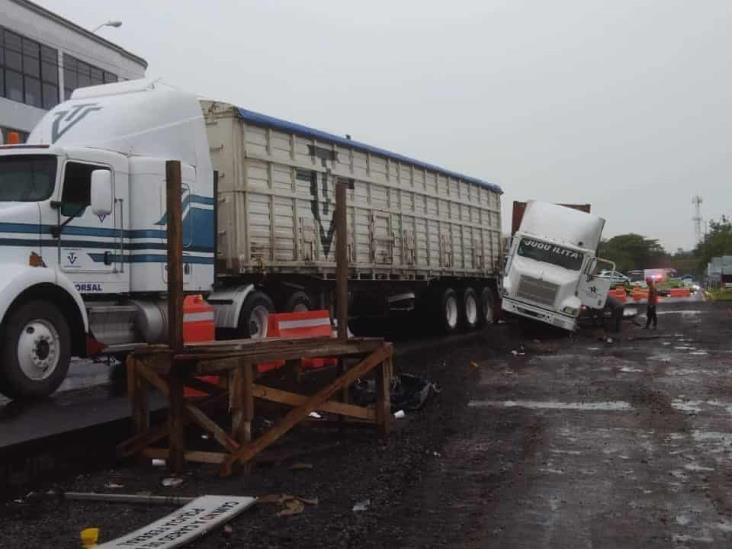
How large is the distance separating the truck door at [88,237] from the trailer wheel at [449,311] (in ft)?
36.2

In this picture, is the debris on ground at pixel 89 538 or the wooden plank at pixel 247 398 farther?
the wooden plank at pixel 247 398

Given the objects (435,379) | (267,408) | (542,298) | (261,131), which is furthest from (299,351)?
(542,298)

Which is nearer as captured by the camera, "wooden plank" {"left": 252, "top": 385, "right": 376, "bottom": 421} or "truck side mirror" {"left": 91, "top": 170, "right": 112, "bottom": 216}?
"wooden plank" {"left": 252, "top": 385, "right": 376, "bottom": 421}

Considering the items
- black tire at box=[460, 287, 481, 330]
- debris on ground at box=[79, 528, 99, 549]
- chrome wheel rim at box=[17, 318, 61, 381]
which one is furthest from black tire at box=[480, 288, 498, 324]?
debris on ground at box=[79, 528, 99, 549]

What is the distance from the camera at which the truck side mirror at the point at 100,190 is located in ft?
29.8

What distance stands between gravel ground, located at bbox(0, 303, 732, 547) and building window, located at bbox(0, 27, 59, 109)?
84.6 feet

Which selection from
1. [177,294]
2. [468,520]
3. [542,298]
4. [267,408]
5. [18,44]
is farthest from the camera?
[18,44]

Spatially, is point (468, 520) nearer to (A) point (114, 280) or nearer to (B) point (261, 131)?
(A) point (114, 280)

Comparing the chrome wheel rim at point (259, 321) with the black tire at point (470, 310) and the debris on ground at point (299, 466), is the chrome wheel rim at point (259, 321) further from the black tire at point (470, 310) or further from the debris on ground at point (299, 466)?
the black tire at point (470, 310)

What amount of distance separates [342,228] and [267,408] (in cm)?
197

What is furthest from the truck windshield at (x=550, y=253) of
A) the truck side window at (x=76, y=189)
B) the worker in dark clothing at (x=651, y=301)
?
the truck side window at (x=76, y=189)

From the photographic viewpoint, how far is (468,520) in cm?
526

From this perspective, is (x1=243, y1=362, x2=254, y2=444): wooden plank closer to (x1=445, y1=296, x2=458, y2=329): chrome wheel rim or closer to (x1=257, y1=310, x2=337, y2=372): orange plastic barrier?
(x1=257, y1=310, x2=337, y2=372): orange plastic barrier

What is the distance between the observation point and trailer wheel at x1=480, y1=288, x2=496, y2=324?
74.9ft
